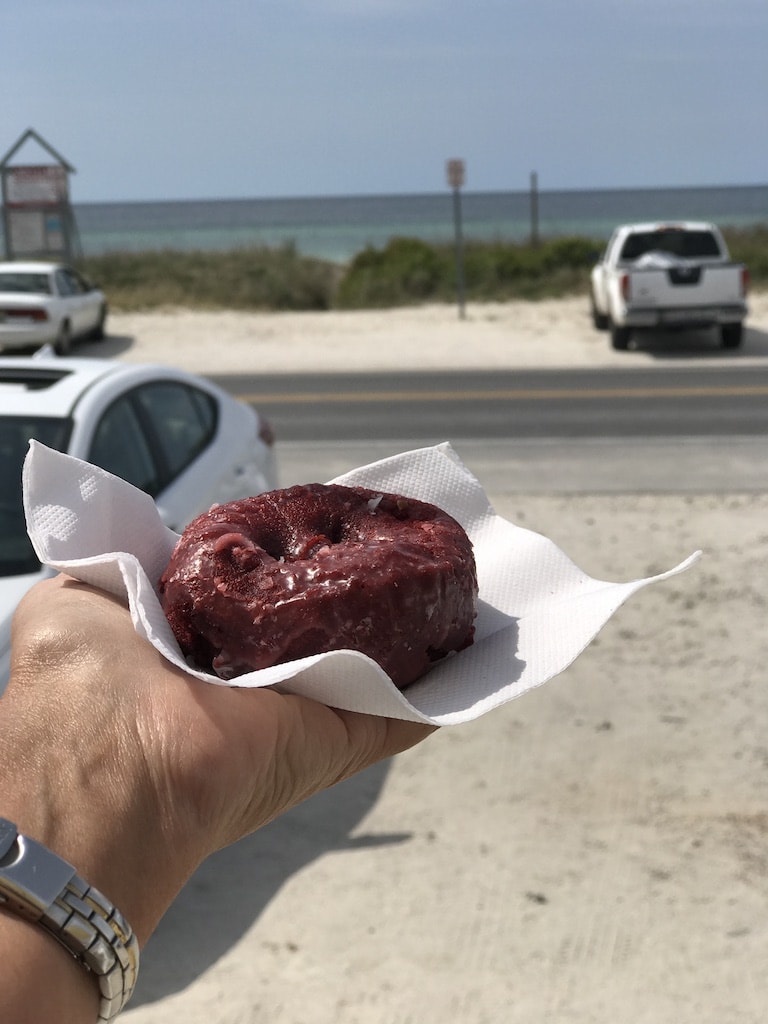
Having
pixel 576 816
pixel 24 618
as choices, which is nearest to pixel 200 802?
pixel 24 618

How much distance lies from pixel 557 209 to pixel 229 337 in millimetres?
155294

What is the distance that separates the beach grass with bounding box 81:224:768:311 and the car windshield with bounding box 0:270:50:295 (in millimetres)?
8827

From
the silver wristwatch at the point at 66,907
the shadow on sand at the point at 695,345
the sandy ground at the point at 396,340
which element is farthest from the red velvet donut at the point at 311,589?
the shadow on sand at the point at 695,345

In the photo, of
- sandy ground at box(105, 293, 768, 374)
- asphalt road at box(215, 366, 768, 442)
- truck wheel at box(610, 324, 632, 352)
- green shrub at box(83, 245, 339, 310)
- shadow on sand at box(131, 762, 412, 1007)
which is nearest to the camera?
shadow on sand at box(131, 762, 412, 1007)

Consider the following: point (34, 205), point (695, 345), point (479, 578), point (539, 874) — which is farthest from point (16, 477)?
point (34, 205)

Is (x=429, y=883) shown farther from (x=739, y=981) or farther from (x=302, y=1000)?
(x=739, y=981)

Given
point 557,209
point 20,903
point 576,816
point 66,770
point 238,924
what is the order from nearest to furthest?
point 20,903 < point 66,770 < point 238,924 < point 576,816 < point 557,209

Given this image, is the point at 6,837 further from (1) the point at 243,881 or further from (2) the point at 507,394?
(2) the point at 507,394

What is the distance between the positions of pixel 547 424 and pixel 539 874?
1030cm

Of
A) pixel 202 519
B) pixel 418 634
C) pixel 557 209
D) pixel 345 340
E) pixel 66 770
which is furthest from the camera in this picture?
pixel 557 209

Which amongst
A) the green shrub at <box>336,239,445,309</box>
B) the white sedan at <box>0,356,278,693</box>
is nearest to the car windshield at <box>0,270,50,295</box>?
the green shrub at <box>336,239,445,309</box>

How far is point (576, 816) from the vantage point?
5.25 metres

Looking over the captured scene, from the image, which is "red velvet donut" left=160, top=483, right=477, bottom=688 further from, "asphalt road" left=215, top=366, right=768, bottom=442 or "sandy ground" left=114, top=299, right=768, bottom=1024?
"asphalt road" left=215, top=366, right=768, bottom=442

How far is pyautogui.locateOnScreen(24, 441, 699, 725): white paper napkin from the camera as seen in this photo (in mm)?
2074
